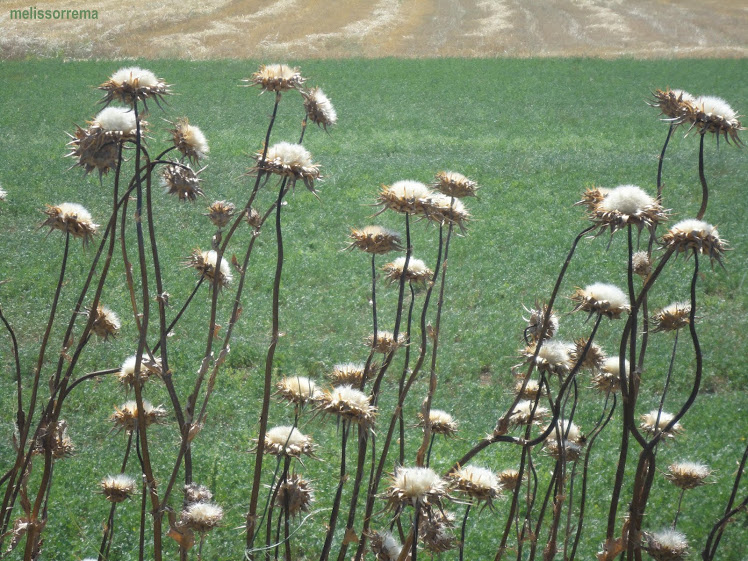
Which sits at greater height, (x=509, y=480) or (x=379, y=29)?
(x=379, y=29)

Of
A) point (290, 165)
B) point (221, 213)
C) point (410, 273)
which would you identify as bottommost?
point (410, 273)

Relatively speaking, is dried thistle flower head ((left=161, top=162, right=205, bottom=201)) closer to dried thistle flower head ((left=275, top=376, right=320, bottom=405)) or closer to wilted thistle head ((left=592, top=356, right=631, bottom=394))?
dried thistle flower head ((left=275, top=376, right=320, bottom=405))

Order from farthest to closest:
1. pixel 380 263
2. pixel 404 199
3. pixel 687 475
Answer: pixel 380 263, pixel 687 475, pixel 404 199

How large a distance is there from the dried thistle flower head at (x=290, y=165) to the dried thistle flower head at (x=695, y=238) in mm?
510

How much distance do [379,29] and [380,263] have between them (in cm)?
1986

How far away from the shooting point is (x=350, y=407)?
1.10 metres

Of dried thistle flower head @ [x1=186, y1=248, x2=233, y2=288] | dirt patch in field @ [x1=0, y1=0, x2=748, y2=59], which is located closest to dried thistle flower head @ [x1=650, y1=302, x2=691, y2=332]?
dried thistle flower head @ [x1=186, y1=248, x2=233, y2=288]

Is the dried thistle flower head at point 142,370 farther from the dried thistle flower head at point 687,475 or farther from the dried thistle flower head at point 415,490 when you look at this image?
the dried thistle flower head at point 687,475

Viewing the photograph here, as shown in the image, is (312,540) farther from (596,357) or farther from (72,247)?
(72,247)

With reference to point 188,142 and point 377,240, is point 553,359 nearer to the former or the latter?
point 377,240

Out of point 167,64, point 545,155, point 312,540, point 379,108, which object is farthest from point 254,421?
point 167,64

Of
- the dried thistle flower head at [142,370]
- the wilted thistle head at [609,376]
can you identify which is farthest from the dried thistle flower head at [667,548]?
the dried thistle flower head at [142,370]

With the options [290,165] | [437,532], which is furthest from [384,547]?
[290,165]

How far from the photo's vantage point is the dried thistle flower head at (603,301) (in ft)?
4.06
